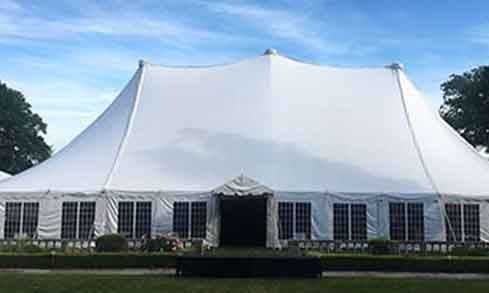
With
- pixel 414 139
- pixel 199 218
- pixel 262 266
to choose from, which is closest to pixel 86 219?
pixel 199 218

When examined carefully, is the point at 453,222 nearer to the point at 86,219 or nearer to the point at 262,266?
the point at 262,266

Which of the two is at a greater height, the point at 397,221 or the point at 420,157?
the point at 420,157

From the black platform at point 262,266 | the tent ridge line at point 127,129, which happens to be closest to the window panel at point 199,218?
the tent ridge line at point 127,129

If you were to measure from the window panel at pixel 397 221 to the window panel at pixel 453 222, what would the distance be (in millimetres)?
1555

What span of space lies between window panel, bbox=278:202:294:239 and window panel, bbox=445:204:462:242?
561cm

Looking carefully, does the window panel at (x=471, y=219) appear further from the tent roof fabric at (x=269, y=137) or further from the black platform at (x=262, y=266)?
the black platform at (x=262, y=266)

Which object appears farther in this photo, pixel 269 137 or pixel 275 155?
pixel 269 137

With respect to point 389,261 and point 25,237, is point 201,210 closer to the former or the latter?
point 25,237

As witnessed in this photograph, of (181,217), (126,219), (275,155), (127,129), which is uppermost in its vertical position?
(127,129)

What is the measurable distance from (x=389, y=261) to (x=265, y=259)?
193 inches

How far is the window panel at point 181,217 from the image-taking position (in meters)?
25.6

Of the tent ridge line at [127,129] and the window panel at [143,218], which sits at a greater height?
the tent ridge line at [127,129]

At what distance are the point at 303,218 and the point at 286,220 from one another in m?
0.63

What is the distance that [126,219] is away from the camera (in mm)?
25688
